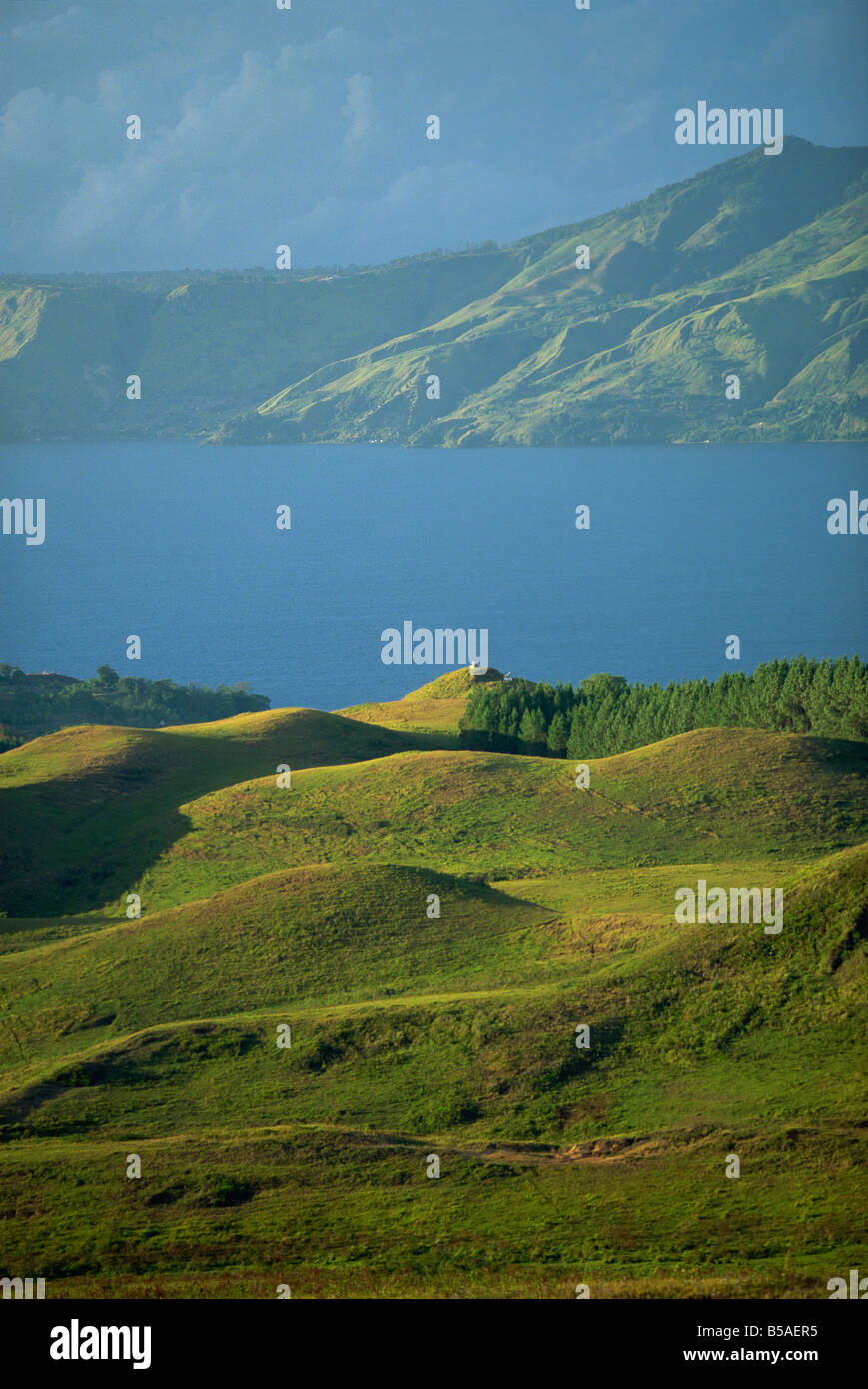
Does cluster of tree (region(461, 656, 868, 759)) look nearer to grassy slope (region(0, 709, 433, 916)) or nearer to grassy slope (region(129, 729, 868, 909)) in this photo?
grassy slope (region(0, 709, 433, 916))

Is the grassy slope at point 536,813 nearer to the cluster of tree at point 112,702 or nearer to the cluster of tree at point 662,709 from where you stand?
the cluster of tree at point 662,709

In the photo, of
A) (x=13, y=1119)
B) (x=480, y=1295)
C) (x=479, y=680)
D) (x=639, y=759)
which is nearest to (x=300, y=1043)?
(x=13, y=1119)

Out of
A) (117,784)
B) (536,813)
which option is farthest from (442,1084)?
(117,784)

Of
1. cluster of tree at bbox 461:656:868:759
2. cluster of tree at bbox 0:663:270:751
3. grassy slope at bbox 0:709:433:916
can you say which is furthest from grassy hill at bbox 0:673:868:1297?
cluster of tree at bbox 0:663:270:751

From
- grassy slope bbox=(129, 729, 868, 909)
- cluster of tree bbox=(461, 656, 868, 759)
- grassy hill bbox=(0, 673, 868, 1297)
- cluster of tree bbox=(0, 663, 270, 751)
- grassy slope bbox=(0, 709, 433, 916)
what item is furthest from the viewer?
cluster of tree bbox=(0, 663, 270, 751)

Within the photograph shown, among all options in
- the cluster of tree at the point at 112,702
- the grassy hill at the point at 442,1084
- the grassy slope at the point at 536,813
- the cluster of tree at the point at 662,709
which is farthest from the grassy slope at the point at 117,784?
the cluster of tree at the point at 112,702

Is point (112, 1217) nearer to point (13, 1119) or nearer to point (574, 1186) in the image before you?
point (13, 1119)
